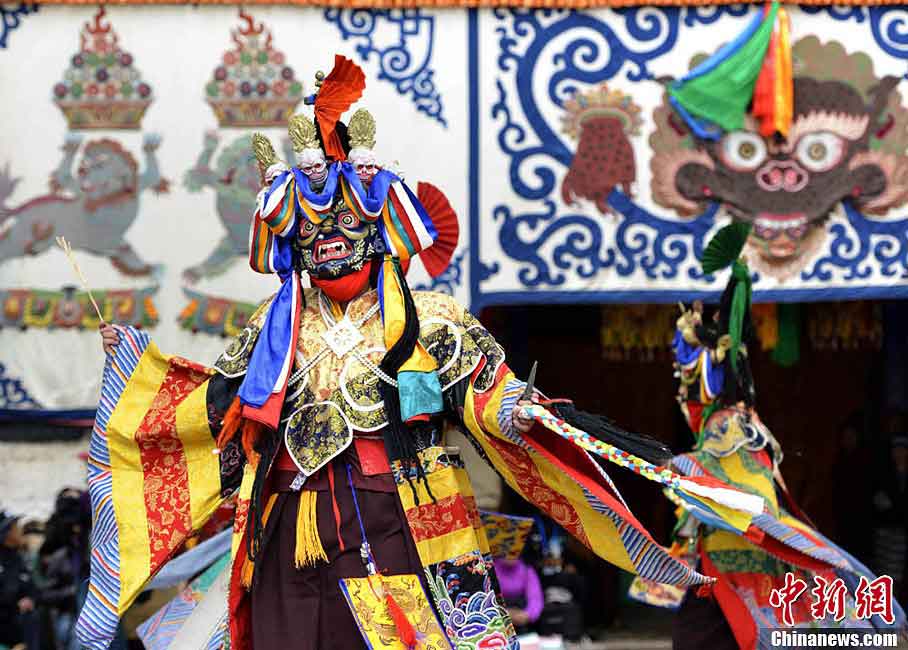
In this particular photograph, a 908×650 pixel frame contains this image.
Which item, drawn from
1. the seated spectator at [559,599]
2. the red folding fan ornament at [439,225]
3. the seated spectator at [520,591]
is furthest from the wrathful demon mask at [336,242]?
the seated spectator at [559,599]

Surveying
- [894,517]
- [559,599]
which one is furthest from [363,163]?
[894,517]

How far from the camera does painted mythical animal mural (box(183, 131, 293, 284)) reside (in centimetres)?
659

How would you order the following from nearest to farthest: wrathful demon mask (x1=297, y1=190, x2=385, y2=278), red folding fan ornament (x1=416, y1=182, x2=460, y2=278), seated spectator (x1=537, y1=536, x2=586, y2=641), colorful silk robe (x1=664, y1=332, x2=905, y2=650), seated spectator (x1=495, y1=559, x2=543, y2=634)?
1. wrathful demon mask (x1=297, y1=190, x2=385, y2=278)
2. red folding fan ornament (x1=416, y1=182, x2=460, y2=278)
3. colorful silk robe (x1=664, y1=332, x2=905, y2=650)
4. seated spectator (x1=495, y1=559, x2=543, y2=634)
5. seated spectator (x1=537, y1=536, x2=586, y2=641)

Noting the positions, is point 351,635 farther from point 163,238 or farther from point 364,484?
point 163,238

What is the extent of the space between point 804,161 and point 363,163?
9.04 ft

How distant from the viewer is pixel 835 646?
226 inches

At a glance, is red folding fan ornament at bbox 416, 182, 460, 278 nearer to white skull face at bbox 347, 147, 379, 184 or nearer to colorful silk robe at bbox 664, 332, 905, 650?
white skull face at bbox 347, 147, 379, 184

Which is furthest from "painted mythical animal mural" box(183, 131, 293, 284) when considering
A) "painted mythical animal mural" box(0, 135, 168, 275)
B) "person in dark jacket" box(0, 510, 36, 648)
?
"person in dark jacket" box(0, 510, 36, 648)

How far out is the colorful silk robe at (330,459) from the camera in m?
4.31

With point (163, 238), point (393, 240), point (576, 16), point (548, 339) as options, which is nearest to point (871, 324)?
point (548, 339)

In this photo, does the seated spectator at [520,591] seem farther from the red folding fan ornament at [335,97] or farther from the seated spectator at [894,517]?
the seated spectator at [894,517]

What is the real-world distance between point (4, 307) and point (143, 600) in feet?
4.68

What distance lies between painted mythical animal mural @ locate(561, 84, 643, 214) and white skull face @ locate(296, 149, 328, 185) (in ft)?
7.51

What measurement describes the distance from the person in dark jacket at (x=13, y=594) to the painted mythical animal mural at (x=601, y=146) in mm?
2650
